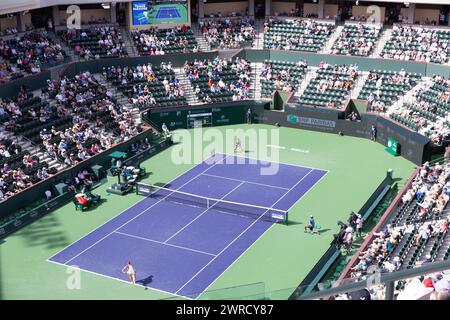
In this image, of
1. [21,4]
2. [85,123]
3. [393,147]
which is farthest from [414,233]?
[21,4]

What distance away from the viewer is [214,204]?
115ft

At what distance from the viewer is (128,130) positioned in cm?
4419

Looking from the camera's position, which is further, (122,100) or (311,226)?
(122,100)

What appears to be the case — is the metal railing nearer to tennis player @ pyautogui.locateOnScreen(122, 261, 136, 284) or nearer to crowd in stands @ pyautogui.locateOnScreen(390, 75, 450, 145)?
tennis player @ pyautogui.locateOnScreen(122, 261, 136, 284)

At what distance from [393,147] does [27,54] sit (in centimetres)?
2646

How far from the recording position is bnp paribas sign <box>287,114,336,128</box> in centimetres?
4778

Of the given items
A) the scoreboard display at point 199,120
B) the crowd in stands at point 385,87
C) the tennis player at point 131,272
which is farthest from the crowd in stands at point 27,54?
the crowd in stands at point 385,87

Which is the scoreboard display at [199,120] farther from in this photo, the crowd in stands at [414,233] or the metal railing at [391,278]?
the metal railing at [391,278]

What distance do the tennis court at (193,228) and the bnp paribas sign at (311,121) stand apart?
320 inches

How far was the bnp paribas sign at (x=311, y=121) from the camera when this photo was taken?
4778 cm

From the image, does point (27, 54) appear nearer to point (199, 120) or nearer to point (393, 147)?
point (199, 120)
